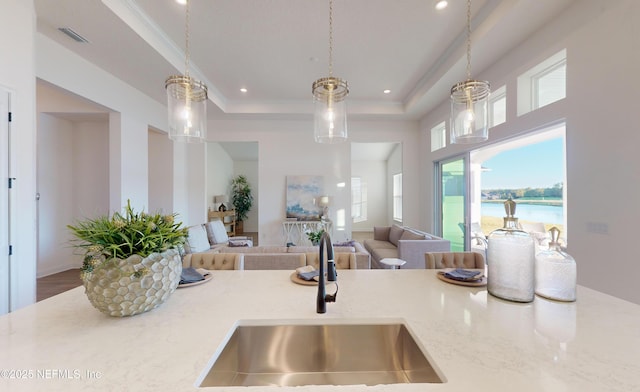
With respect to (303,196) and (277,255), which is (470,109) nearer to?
(277,255)

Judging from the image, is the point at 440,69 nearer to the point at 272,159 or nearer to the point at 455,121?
the point at 455,121

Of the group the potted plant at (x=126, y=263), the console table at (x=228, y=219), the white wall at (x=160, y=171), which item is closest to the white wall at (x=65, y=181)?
the white wall at (x=160, y=171)

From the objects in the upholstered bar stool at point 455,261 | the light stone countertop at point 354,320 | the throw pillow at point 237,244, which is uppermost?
the light stone countertop at point 354,320

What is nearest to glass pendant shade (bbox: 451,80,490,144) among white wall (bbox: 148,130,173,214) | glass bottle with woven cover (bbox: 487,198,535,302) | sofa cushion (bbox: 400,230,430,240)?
glass bottle with woven cover (bbox: 487,198,535,302)

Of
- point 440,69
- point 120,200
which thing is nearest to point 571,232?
point 440,69

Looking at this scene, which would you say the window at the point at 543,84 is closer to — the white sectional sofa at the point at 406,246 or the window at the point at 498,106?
the window at the point at 498,106

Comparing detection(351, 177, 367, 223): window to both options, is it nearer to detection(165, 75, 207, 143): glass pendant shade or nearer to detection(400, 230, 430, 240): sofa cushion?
detection(400, 230, 430, 240): sofa cushion

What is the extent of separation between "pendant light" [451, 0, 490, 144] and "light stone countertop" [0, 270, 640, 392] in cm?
126

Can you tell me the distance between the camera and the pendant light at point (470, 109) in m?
1.90

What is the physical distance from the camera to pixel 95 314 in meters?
0.99

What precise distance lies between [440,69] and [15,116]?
16.1 ft

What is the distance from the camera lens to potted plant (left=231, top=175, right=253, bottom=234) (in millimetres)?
8531

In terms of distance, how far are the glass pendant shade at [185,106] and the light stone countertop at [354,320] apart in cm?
134

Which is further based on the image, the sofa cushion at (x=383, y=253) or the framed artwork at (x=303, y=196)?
the framed artwork at (x=303, y=196)
